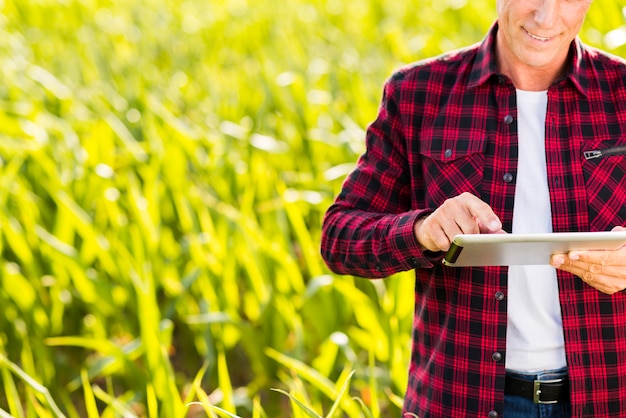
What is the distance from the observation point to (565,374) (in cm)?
126

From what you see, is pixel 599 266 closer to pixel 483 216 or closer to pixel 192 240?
pixel 483 216

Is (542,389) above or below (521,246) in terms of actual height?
below

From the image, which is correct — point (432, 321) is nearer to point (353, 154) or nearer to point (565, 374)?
point (565, 374)

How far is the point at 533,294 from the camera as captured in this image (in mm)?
1258

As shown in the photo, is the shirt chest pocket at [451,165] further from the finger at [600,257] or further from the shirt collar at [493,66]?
the finger at [600,257]

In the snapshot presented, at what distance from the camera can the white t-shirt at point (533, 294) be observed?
4.11ft

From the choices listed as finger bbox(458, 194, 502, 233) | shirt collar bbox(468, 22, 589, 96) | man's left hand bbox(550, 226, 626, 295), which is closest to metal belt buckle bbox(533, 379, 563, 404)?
man's left hand bbox(550, 226, 626, 295)

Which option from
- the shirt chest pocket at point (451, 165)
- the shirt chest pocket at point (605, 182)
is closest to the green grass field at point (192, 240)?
the shirt chest pocket at point (451, 165)

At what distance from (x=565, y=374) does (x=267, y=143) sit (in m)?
1.62

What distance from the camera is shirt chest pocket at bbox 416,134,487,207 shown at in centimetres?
131

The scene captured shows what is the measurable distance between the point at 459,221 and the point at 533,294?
7.9 inches

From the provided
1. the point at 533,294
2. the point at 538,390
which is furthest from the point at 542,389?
the point at 533,294

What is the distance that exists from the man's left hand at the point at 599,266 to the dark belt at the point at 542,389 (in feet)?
0.49

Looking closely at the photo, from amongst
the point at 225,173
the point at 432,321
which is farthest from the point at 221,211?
the point at 432,321
